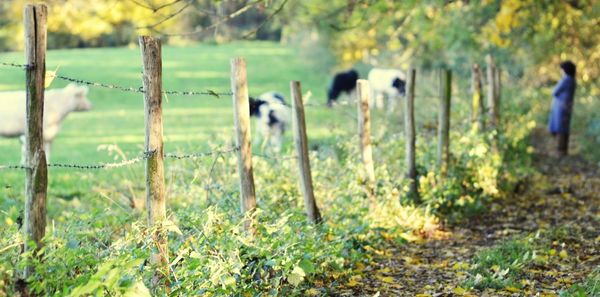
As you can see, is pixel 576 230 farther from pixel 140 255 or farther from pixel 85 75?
pixel 85 75

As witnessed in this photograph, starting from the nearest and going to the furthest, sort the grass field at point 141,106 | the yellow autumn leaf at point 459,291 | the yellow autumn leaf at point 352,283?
the yellow autumn leaf at point 459,291
the yellow autumn leaf at point 352,283
the grass field at point 141,106

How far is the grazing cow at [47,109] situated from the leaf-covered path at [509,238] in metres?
7.17

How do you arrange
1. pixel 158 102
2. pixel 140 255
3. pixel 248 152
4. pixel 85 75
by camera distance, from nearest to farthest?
pixel 140 255 < pixel 158 102 < pixel 248 152 < pixel 85 75

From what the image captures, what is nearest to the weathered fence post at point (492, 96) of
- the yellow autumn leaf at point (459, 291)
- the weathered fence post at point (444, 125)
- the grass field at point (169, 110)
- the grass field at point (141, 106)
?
the grass field at point (169, 110)

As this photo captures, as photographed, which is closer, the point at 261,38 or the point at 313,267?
the point at 313,267

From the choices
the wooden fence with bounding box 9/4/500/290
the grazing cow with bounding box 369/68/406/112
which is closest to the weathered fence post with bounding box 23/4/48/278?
the wooden fence with bounding box 9/4/500/290

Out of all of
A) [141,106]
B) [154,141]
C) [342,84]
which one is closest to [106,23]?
[141,106]

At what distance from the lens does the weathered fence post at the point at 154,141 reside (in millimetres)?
5086

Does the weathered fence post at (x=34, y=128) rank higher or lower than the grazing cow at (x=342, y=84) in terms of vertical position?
lower

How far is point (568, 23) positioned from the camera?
1809 centimetres

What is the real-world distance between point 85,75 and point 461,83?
19.0m

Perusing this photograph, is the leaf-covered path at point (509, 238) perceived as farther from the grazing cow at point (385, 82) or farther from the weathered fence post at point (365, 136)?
the grazing cow at point (385, 82)

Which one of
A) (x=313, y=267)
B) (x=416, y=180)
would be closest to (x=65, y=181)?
(x=416, y=180)

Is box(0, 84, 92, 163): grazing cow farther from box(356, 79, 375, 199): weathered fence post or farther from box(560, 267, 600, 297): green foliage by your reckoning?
box(560, 267, 600, 297): green foliage
